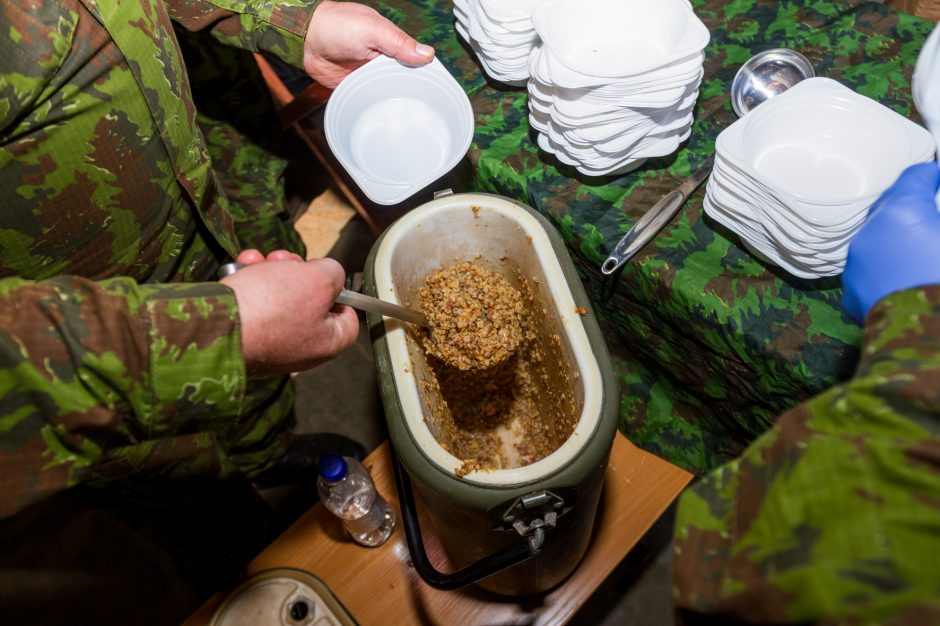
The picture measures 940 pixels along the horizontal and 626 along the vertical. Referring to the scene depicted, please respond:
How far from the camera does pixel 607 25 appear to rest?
1076mm

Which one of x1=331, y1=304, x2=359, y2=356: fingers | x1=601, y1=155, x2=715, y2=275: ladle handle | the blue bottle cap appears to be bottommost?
the blue bottle cap

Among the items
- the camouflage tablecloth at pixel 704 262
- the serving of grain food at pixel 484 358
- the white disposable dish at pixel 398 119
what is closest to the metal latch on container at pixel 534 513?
the serving of grain food at pixel 484 358

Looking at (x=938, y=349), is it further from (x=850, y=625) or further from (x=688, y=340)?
(x=688, y=340)

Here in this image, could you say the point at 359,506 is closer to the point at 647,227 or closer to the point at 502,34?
the point at 647,227

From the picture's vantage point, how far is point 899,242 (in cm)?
74

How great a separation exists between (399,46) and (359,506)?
0.90 metres

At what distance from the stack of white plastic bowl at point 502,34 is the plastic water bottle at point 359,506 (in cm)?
82

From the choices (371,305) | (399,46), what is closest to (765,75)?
(399,46)

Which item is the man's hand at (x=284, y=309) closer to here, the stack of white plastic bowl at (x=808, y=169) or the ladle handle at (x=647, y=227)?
the ladle handle at (x=647, y=227)

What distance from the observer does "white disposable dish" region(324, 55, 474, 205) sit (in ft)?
3.78

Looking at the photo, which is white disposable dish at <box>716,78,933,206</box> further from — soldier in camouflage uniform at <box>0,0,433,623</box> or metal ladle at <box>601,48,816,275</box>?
soldier in camouflage uniform at <box>0,0,433,623</box>

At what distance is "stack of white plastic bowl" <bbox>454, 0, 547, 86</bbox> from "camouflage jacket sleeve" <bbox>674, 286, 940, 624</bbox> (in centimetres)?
78

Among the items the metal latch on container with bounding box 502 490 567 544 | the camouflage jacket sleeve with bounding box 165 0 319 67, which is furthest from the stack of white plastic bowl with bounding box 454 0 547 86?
the metal latch on container with bounding box 502 490 567 544

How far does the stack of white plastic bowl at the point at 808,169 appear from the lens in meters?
0.85
